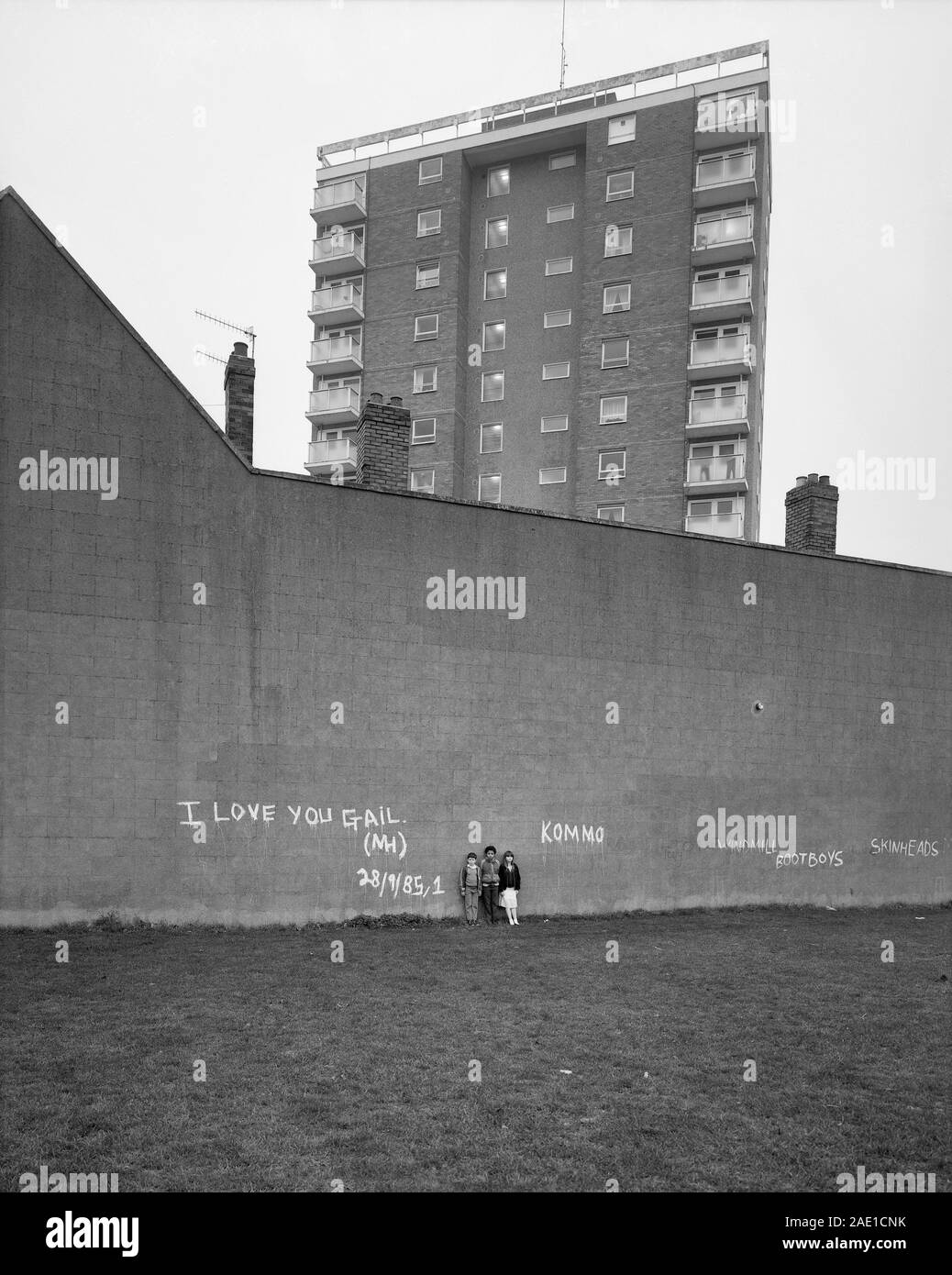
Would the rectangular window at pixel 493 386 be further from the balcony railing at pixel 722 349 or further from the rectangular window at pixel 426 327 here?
the balcony railing at pixel 722 349

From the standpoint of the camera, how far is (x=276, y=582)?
53.8 feet

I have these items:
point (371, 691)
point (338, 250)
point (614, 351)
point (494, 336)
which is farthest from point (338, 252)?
point (371, 691)

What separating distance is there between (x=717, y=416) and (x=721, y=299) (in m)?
4.43

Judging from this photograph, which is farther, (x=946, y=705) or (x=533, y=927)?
(x=946, y=705)

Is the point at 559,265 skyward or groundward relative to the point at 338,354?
skyward

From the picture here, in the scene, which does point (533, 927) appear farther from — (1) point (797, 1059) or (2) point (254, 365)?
(2) point (254, 365)

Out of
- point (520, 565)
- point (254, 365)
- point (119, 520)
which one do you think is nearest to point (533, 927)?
point (520, 565)

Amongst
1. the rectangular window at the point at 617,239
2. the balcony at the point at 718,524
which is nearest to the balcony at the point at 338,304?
the rectangular window at the point at 617,239

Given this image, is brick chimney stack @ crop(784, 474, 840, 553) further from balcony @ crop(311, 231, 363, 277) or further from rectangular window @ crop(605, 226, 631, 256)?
balcony @ crop(311, 231, 363, 277)

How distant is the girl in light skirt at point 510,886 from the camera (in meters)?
17.2

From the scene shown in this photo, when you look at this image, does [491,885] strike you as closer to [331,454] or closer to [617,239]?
[331,454]

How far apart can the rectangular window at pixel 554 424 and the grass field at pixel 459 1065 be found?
28715 mm

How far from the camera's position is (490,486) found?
136 feet
